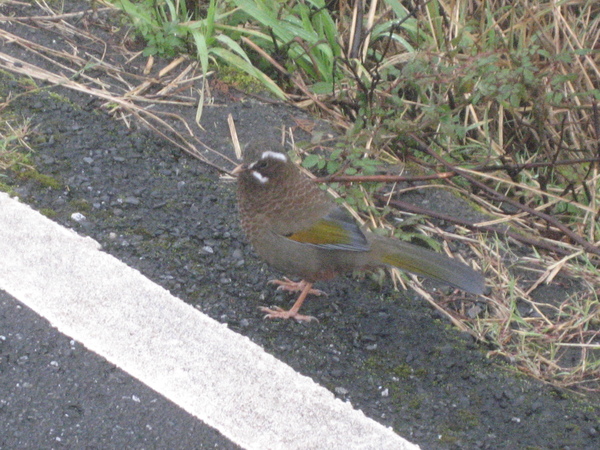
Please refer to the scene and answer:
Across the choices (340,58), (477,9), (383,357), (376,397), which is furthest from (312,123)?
(376,397)

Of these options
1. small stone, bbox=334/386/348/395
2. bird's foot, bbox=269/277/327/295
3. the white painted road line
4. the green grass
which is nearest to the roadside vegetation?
the green grass

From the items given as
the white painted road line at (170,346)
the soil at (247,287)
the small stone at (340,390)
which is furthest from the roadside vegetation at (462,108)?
the white painted road line at (170,346)

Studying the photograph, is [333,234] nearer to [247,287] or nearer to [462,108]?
[247,287]

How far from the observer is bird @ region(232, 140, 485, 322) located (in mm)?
4125

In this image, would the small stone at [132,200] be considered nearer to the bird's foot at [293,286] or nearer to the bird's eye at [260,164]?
the bird's eye at [260,164]

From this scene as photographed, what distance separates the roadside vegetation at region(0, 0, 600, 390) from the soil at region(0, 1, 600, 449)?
1.12ft

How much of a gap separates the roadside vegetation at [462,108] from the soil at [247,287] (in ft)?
1.12

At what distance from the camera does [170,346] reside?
3199 mm

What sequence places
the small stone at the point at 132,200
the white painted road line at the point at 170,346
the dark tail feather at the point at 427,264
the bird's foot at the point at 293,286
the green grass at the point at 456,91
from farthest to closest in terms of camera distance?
the green grass at the point at 456,91, the bird's foot at the point at 293,286, the small stone at the point at 132,200, the dark tail feather at the point at 427,264, the white painted road line at the point at 170,346

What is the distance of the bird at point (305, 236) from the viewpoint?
4.12 metres

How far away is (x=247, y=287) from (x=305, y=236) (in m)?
0.45

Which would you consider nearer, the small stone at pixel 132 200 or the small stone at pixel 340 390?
the small stone at pixel 340 390

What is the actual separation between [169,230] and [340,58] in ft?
6.08

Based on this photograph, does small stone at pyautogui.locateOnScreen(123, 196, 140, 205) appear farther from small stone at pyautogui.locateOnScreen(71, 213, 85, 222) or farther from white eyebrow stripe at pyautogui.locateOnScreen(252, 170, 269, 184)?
white eyebrow stripe at pyautogui.locateOnScreen(252, 170, 269, 184)
